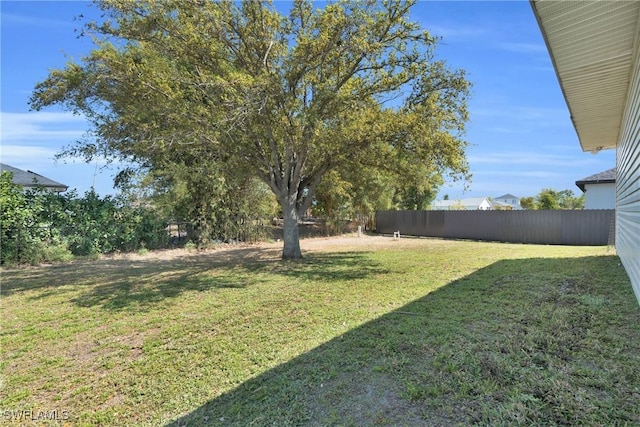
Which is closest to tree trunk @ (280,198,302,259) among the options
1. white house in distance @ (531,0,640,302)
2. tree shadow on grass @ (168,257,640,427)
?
tree shadow on grass @ (168,257,640,427)

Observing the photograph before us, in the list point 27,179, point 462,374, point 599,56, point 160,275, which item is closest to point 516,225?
point 599,56

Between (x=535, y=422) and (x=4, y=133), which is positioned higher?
(x=4, y=133)

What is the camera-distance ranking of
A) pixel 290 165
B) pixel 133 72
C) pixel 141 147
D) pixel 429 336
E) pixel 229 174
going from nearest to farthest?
pixel 429 336
pixel 133 72
pixel 141 147
pixel 290 165
pixel 229 174

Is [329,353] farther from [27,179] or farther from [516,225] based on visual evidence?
[27,179]

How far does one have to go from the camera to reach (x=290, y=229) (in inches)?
362

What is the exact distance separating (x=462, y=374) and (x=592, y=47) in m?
3.91

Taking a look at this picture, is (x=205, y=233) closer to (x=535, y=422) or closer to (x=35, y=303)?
(x=35, y=303)

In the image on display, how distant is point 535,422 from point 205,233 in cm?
1073

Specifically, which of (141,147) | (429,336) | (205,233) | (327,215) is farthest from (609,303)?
(327,215)

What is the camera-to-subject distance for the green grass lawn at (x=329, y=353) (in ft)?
7.02

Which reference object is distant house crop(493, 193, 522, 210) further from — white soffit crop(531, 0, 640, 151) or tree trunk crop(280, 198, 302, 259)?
white soffit crop(531, 0, 640, 151)

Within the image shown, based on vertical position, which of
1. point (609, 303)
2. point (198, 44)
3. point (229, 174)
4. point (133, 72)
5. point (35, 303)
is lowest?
point (35, 303)

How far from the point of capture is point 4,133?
681cm

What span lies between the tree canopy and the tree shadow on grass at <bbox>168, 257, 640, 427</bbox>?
190 inches
